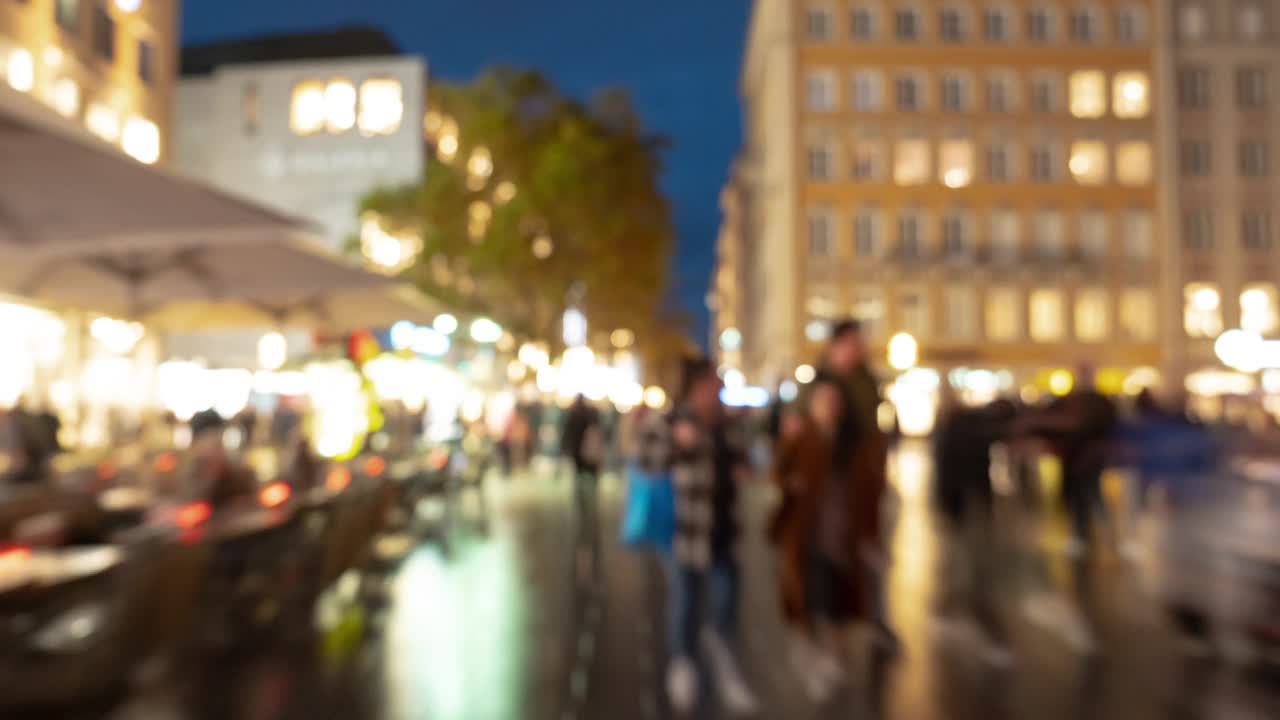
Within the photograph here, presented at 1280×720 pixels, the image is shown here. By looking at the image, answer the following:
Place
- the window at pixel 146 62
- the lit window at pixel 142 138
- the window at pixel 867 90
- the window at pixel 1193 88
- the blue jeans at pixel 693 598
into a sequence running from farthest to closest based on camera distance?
1. the window at pixel 867 90
2. the window at pixel 1193 88
3. the window at pixel 146 62
4. the lit window at pixel 142 138
5. the blue jeans at pixel 693 598

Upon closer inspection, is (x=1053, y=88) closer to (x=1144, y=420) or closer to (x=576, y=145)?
(x=576, y=145)

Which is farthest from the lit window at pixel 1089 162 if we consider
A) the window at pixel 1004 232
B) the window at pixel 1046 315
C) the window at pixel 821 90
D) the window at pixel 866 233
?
the window at pixel 821 90

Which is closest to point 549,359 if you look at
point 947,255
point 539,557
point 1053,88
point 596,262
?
point 596,262

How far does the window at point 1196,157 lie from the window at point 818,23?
1680 cm

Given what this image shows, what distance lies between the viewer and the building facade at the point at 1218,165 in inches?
2483

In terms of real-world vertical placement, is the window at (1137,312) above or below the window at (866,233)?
below

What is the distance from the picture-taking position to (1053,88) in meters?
64.0

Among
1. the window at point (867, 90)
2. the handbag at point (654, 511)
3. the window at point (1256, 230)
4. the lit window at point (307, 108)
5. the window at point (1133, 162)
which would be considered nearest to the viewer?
the handbag at point (654, 511)

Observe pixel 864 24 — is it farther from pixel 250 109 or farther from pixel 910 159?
pixel 250 109

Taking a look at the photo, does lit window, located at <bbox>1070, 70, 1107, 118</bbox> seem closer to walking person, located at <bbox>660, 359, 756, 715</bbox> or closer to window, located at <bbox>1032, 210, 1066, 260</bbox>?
window, located at <bbox>1032, 210, 1066, 260</bbox>

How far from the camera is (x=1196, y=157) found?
63.7 meters

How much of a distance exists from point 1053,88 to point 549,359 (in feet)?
92.7

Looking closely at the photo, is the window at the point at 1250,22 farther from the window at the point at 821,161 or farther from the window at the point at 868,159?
the window at the point at 821,161

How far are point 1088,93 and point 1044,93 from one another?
6.62ft
